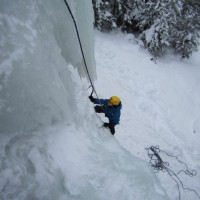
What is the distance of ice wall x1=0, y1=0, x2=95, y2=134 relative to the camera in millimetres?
Answer: 2691

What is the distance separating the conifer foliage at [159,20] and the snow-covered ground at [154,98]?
50 cm

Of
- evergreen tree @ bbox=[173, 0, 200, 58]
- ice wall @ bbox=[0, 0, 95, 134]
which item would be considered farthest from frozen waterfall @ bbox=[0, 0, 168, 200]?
evergreen tree @ bbox=[173, 0, 200, 58]

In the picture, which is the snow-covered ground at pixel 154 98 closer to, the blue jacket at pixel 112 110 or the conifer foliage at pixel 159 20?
the conifer foliage at pixel 159 20

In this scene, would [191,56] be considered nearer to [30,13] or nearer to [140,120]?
[140,120]

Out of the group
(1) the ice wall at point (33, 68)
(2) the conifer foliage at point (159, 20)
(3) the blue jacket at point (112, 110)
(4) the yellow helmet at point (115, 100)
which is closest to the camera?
(1) the ice wall at point (33, 68)

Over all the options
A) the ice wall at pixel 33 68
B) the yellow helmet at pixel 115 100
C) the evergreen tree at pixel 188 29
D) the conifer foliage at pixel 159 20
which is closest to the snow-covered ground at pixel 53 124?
the ice wall at pixel 33 68

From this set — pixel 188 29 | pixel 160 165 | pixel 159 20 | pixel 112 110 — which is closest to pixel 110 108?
pixel 112 110

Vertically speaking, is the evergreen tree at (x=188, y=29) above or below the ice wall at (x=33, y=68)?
below

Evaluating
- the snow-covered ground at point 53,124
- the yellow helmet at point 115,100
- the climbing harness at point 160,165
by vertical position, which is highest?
the snow-covered ground at point 53,124

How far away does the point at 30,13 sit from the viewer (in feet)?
9.91

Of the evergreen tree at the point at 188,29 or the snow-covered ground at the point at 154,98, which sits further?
the evergreen tree at the point at 188,29

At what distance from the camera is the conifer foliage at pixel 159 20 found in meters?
9.52

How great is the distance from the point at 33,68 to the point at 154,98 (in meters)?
5.93

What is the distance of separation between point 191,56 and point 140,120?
514cm
